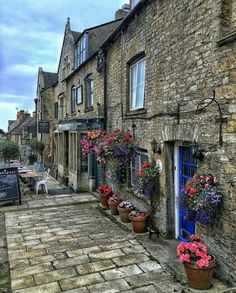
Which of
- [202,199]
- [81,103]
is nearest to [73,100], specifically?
[81,103]

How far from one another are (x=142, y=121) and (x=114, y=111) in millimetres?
2582

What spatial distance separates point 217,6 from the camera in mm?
4809

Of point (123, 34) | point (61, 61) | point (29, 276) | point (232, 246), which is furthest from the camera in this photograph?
point (61, 61)

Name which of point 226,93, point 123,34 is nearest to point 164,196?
point 226,93

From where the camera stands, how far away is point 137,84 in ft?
28.5

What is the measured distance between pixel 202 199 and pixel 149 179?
2369 mm

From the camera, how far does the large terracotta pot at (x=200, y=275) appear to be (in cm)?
459

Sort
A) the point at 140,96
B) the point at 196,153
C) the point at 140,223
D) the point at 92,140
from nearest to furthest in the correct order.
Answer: the point at 196,153 → the point at 140,223 → the point at 140,96 → the point at 92,140

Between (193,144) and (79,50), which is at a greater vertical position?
(79,50)

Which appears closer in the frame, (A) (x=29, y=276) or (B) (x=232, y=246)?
(B) (x=232, y=246)

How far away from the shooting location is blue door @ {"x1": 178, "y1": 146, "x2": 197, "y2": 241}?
621 centimetres

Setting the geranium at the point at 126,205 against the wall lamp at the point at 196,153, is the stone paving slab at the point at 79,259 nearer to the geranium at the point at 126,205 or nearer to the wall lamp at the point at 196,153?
the geranium at the point at 126,205

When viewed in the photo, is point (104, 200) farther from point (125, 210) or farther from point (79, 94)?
point (79, 94)

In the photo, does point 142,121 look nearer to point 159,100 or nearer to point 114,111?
point 159,100
